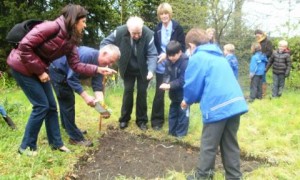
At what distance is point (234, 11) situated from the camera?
13062mm

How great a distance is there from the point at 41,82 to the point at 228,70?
7.31 feet

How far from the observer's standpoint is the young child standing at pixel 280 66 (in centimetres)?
982

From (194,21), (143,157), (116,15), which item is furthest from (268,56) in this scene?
(143,157)

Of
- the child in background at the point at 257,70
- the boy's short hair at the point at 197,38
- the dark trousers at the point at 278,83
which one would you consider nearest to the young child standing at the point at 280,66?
the dark trousers at the point at 278,83

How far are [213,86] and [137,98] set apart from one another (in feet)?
8.99

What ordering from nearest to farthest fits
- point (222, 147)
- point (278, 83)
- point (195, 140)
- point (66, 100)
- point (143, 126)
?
point (222, 147), point (66, 100), point (195, 140), point (143, 126), point (278, 83)

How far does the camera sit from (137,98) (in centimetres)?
639

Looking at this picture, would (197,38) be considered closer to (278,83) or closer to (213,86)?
(213,86)

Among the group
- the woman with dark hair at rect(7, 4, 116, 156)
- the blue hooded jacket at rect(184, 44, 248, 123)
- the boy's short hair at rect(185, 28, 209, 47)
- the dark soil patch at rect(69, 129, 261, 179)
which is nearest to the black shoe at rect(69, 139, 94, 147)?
the dark soil patch at rect(69, 129, 261, 179)

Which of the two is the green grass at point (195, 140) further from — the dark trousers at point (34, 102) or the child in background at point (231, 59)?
the child in background at point (231, 59)

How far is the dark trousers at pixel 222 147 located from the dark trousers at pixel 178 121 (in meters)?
1.96

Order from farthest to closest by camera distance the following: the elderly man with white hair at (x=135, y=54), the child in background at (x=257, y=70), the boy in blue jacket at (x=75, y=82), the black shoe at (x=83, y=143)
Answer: the child in background at (x=257, y=70) → the elderly man with white hair at (x=135, y=54) → the black shoe at (x=83, y=143) → the boy in blue jacket at (x=75, y=82)

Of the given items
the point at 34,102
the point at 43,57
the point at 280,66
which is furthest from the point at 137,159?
the point at 280,66

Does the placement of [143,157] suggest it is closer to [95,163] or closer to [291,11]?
[95,163]
